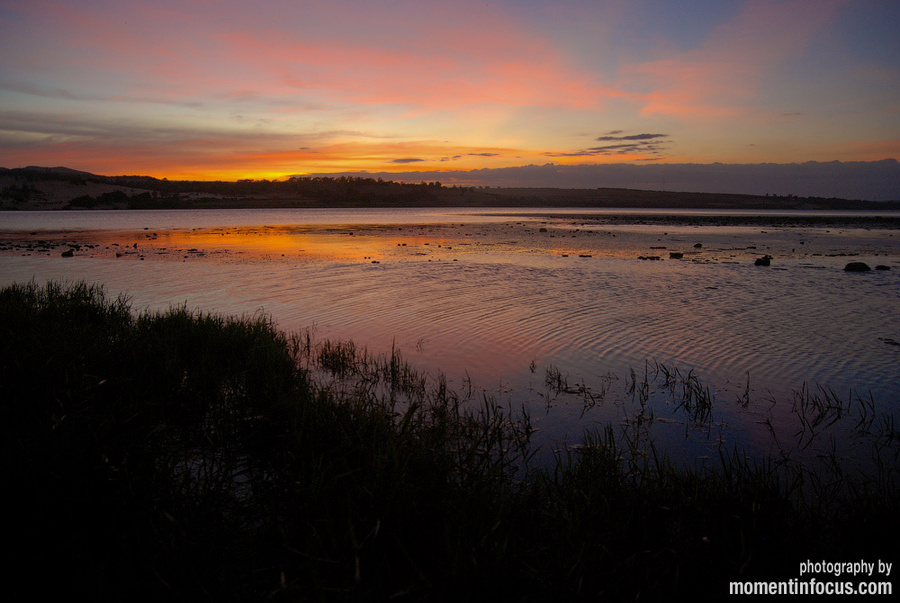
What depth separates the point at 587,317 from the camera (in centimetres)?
1247

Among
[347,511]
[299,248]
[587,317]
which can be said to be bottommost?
[347,511]

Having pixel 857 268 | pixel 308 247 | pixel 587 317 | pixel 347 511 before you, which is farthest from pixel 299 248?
pixel 857 268

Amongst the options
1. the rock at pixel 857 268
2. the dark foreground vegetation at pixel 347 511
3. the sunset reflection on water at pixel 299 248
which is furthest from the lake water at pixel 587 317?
the dark foreground vegetation at pixel 347 511

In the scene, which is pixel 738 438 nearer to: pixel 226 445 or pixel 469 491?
pixel 469 491

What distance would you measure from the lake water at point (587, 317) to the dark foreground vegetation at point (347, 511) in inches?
60.8

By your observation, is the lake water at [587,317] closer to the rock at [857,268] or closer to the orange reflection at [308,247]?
the orange reflection at [308,247]

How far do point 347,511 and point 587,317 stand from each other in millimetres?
9795

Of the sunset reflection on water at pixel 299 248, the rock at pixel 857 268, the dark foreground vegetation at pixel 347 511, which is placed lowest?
the dark foreground vegetation at pixel 347 511

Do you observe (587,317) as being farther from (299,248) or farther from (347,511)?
(299,248)

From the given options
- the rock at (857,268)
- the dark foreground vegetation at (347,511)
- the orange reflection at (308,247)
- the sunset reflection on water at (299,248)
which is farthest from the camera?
the orange reflection at (308,247)

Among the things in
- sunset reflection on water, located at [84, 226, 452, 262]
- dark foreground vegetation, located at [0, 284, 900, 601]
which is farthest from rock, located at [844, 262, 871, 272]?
dark foreground vegetation, located at [0, 284, 900, 601]

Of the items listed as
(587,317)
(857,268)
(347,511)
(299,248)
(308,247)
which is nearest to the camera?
(347,511)

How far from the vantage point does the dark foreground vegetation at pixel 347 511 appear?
3.16 metres

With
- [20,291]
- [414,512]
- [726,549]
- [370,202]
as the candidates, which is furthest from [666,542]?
[370,202]
